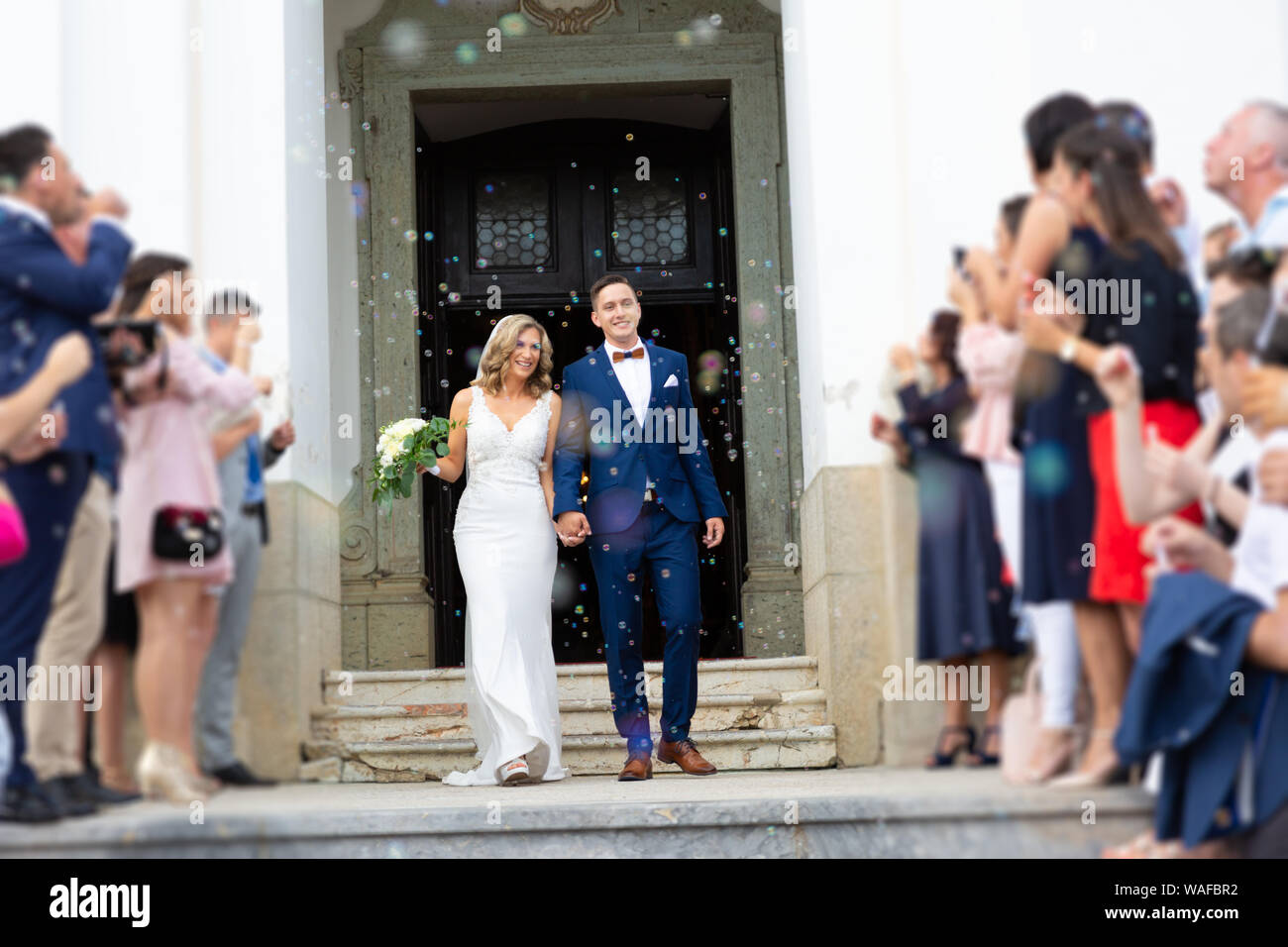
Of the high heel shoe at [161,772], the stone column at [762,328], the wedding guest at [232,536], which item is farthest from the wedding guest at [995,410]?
the stone column at [762,328]

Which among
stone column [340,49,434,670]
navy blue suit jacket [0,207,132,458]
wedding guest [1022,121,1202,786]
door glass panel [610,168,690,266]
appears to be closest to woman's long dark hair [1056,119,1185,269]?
wedding guest [1022,121,1202,786]

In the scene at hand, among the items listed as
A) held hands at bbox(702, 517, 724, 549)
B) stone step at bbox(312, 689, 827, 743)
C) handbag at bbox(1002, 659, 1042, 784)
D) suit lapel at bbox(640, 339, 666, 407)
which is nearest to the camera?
handbag at bbox(1002, 659, 1042, 784)

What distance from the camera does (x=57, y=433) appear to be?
168 centimetres

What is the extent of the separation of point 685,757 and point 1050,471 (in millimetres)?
3317

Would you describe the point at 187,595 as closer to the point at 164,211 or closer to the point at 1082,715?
the point at 164,211

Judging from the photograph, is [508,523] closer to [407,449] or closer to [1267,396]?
[407,449]

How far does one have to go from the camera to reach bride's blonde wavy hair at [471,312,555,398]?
5.34 metres

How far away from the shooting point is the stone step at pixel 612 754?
16.2 feet

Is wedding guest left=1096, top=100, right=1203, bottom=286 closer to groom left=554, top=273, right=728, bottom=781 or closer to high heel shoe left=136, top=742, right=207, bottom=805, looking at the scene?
high heel shoe left=136, top=742, right=207, bottom=805

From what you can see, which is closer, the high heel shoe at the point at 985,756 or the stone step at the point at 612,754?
the high heel shoe at the point at 985,756

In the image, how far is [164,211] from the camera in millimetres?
1769

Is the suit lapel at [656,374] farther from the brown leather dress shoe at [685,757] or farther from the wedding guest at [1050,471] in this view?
the wedding guest at [1050,471]

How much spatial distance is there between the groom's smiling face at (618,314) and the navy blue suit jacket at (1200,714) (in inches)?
136
